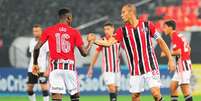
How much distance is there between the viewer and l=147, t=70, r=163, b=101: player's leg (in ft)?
38.0

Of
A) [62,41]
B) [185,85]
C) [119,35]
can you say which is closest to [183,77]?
[185,85]

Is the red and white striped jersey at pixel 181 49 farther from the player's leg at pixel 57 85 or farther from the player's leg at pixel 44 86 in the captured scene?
the player's leg at pixel 57 85

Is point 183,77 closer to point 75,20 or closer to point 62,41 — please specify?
point 62,41

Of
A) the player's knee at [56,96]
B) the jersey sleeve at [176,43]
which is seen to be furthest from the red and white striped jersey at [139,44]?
the jersey sleeve at [176,43]

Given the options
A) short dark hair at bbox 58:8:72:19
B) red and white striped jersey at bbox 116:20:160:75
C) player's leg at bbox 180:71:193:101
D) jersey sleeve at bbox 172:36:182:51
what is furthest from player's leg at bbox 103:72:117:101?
short dark hair at bbox 58:8:72:19

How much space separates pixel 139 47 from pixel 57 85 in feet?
5.45

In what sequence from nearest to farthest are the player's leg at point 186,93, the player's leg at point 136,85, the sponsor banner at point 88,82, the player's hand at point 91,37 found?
the player's hand at point 91,37
the player's leg at point 136,85
the player's leg at point 186,93
the sponsor banner at point 88,82

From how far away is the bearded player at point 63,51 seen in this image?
453 inches

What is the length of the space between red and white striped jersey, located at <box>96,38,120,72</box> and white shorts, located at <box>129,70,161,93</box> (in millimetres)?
4854

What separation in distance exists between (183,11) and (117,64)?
979 cm

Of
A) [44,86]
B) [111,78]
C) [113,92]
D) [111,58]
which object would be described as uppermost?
[111,58]

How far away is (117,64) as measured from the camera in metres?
16.7

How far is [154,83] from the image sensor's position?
11.6 meters

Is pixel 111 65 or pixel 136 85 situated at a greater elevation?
pixel 111 65
